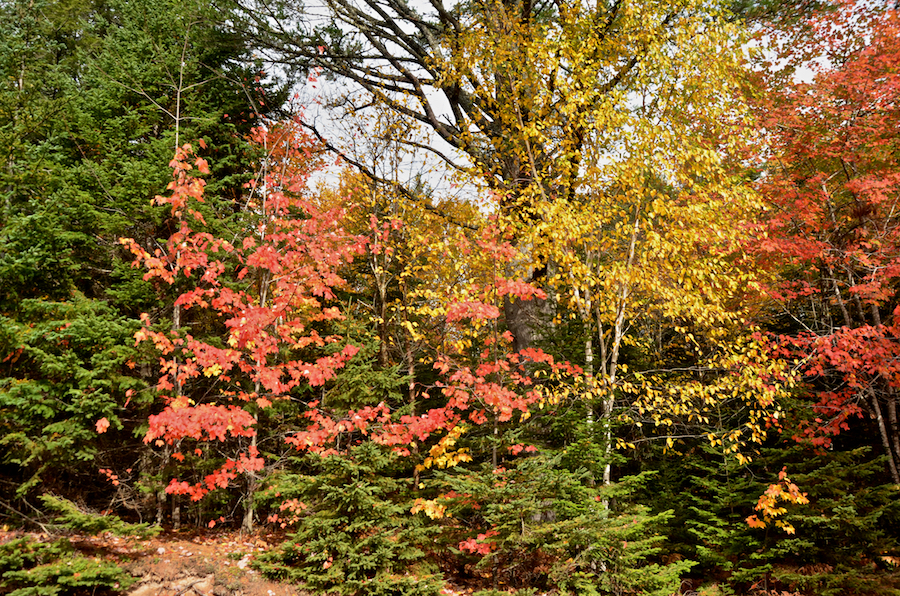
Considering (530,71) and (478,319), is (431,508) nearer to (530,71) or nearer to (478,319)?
(478,319)

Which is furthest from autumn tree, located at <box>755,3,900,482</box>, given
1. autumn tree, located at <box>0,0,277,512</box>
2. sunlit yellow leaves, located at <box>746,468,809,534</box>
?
autumn tree, located at <box>0,0,277,512</box>

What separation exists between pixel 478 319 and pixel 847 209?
27.8ft

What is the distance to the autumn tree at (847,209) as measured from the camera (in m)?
8.17

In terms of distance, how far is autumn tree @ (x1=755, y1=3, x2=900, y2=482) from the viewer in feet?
26.8

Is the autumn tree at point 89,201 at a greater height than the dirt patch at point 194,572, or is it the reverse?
the autumn tree at point 89,201

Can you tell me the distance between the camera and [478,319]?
8.20 meters

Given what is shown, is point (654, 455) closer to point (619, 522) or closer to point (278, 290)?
point (619, 522)

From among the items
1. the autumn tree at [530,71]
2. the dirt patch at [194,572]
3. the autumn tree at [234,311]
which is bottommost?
the dirt patch at [194,572]

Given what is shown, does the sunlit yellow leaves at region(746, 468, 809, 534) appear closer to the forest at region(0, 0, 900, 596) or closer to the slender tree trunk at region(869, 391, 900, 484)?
the forest at region(0, 0, 900, 596)

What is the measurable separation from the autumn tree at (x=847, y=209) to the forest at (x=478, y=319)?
82 mm

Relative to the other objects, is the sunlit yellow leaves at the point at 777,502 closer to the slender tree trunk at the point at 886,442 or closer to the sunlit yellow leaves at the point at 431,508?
the slender tree trunk at the point at 886,442

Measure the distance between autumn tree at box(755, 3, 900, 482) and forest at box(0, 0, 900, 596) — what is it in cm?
8

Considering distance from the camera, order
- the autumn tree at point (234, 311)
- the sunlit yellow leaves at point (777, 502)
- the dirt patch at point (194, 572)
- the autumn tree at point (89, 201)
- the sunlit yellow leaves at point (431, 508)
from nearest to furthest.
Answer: the dirt patch at point (194, 572), the sunlit yellow leaves at point (431, 508), the autumn tree at point (89, 201), the sunlit yellow leaves at point (777, 502), the autumn tree at point (234, 311)

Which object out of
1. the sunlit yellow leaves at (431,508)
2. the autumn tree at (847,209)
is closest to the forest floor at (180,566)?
the sunlit yellow leaves at (431,508)
